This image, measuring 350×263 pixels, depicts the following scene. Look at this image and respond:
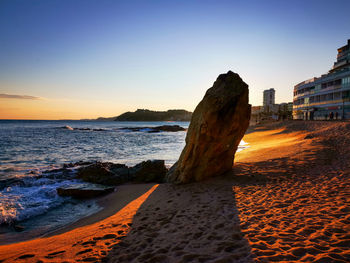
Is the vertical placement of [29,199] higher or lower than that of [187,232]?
lower

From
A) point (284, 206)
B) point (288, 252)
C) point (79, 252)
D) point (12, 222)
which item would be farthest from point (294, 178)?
point (12, 222)

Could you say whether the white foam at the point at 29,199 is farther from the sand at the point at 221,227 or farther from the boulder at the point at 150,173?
the boulder at the point at 150,173

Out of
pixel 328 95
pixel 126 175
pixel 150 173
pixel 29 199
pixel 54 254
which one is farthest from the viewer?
pixel 328 95

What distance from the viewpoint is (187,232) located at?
14.5ft

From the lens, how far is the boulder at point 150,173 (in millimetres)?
10844

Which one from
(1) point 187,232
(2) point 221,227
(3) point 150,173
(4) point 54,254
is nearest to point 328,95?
(3) point 150,173

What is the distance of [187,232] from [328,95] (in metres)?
53.4

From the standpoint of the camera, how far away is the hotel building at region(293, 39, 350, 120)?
3931 centimetres

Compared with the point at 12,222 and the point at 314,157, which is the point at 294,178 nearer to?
the point at 314,157

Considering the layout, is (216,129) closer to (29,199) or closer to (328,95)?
(29,199)

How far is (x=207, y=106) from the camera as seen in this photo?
28.8ft

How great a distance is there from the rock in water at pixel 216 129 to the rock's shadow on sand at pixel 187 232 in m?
2.08

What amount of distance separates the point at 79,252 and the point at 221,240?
2950 millimetres

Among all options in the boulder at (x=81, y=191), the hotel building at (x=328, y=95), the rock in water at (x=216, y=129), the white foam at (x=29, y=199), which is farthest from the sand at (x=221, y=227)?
the hotel building at (x=328, y=95)
